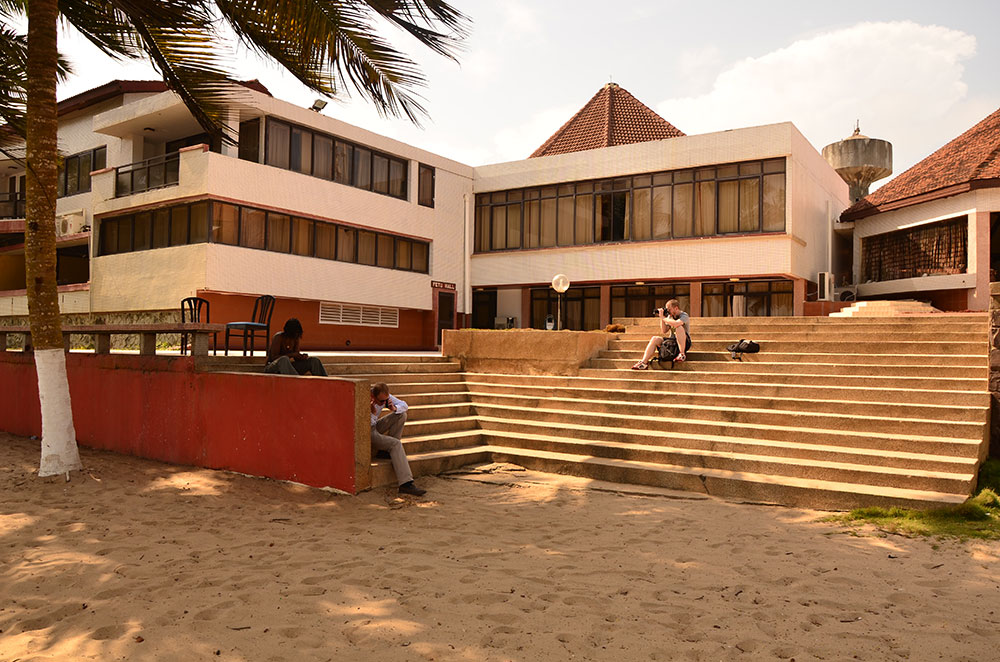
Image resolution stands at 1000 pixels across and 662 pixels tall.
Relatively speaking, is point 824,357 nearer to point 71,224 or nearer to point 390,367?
point 390,367

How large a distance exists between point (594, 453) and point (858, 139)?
2622 cm

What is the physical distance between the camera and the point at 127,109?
774 inches

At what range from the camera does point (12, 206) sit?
1015 inches

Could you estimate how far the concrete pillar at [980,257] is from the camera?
693 inches

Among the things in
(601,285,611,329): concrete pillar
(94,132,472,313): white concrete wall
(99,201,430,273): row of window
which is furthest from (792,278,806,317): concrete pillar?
(99,201,430,273): row of window

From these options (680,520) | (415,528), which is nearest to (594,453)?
(680,520)

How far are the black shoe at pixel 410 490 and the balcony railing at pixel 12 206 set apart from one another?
25436 millimetres

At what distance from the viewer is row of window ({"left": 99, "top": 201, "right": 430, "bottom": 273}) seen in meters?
18.0

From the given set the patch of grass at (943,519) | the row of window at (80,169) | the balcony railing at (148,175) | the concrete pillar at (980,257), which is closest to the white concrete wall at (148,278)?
the balcony railing at (148,175)

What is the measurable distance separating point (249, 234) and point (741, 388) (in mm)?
13940

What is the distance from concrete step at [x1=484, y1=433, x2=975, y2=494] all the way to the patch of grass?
0.34m

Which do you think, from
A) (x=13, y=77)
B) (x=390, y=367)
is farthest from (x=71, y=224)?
(x=390, y=367)

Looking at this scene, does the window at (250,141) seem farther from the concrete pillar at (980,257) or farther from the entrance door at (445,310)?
the concrete pillar at (980,257)

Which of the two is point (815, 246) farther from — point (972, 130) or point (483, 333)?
point (483, 333)
